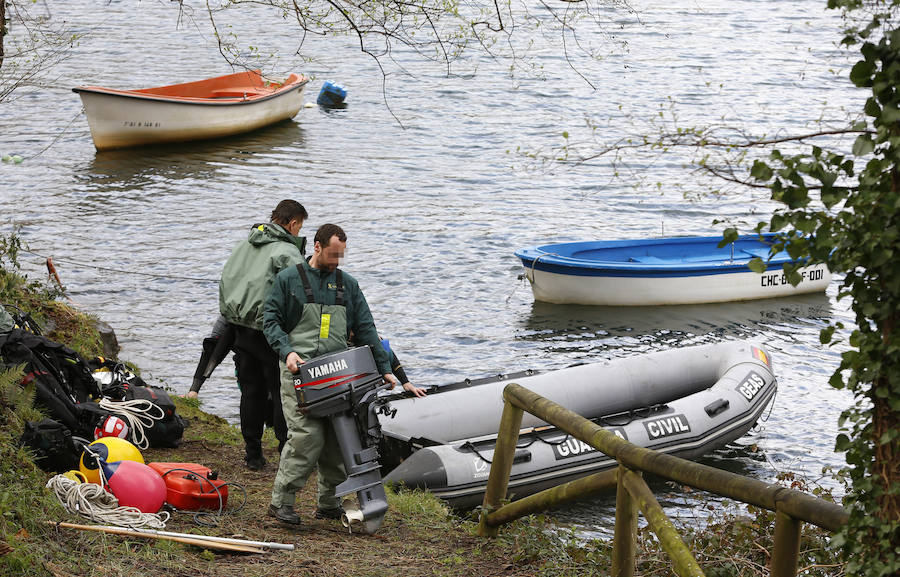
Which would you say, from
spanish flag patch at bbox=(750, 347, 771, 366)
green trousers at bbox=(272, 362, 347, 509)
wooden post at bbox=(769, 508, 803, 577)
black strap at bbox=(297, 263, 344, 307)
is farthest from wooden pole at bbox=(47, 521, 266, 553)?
spanish flag patch at bbox=(750, 347, 771, 366)

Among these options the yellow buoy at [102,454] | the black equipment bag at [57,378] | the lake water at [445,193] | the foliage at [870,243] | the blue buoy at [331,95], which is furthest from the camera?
the blue buoy at [331,95]

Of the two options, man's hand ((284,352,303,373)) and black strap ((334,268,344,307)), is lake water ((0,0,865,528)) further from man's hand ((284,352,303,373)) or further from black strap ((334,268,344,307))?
man's hand ((284,352,303,373))

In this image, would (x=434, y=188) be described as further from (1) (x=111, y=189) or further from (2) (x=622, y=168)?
(1) (x=111, y=189)

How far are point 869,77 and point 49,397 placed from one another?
183 inches

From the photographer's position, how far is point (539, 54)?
2750 centimetres

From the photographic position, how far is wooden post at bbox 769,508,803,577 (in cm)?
305

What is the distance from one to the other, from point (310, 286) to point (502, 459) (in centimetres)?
132

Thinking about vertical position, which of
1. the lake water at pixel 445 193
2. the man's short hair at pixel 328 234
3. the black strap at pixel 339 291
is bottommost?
the lake water at pixel 445 193

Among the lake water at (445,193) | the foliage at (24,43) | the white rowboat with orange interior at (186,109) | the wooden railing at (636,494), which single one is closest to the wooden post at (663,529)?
the wooden railing at (636,494)

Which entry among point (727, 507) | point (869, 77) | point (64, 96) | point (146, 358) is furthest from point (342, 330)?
point (64, 96)

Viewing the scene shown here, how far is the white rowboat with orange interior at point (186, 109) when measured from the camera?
19406 mm

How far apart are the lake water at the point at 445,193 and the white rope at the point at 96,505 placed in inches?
118

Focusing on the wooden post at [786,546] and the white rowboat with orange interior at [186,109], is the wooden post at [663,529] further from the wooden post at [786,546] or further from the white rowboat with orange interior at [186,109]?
the white rowboat with orange interior at [186,109]

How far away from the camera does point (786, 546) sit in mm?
3086
